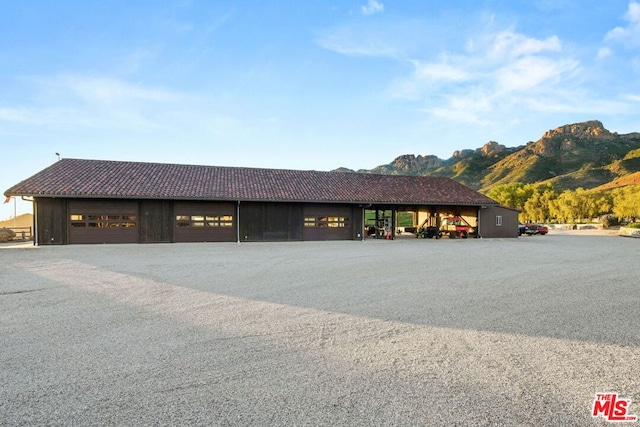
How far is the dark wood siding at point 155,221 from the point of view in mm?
21062

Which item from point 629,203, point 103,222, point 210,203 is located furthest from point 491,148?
point 103,222

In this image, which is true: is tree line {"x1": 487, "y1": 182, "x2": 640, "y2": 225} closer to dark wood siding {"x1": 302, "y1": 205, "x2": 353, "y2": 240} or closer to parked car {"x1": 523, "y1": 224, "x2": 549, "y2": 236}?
parked car {"x1": 523, "y1": 224, "x2": 549, "y2": 236}

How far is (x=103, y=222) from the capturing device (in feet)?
67.6

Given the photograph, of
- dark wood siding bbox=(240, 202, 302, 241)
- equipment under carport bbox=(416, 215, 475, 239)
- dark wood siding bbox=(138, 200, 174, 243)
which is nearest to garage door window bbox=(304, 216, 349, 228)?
dark wood siding bbox=(240, 202, 302, 241)

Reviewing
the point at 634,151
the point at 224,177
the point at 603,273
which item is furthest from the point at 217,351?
the point at 634,151

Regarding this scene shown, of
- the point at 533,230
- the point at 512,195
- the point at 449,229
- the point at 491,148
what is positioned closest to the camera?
the point at 449,229

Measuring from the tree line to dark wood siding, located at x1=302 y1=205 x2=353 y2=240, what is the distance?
135 ft

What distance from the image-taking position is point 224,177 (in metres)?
24.8

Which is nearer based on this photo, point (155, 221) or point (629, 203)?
point (155, 221)

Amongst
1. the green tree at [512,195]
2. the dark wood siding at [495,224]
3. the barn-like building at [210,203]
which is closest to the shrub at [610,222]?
the green tree at [512,195]

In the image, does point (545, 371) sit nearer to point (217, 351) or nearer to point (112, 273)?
point (217, 351)

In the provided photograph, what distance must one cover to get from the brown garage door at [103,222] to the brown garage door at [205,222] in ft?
7.60

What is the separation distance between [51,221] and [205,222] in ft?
24.9

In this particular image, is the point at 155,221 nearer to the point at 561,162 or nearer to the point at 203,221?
the point at 203,221
